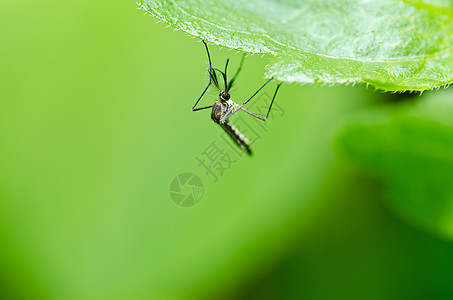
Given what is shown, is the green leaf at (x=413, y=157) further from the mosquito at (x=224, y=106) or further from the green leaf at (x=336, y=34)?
the green leaf at (x=336, y=34)

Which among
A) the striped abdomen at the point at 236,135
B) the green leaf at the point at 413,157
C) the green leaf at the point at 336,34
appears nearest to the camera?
the green leaf at the point at 336,34

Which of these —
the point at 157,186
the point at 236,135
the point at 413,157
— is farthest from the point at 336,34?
the point at 157,186

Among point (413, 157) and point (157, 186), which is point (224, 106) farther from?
point (413, 157)

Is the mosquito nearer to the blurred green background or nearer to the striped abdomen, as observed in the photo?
the striped abdomen

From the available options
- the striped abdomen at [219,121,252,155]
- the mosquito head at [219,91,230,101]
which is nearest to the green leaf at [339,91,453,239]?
the striped abdomen at [219,121,252,155]

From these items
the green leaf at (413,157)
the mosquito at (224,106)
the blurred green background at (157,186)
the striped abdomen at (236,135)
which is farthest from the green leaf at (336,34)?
the blurred green background at (157,186)

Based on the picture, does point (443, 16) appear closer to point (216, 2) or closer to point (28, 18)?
point (216, 2)

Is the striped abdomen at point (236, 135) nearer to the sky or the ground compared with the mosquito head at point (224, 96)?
nearer to the ground
